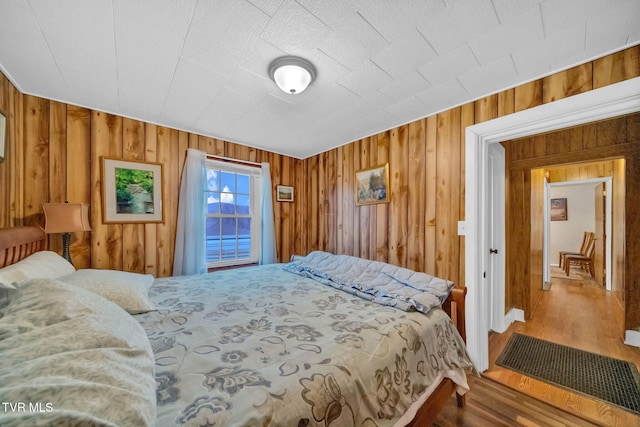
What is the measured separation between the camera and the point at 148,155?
2.50m

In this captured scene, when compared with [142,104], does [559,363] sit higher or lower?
lower

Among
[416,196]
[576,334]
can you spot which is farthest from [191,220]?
[576,334]

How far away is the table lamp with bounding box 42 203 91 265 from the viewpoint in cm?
177

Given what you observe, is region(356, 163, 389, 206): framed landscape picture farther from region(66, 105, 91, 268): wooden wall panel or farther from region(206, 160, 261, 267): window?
region(66, 105, 91, 268): wooden wall panel

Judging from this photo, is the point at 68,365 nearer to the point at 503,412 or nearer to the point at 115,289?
the point at 115,289

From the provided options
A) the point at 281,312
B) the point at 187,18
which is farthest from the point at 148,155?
the point at 281,312

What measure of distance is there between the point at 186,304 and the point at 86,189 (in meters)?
1.71

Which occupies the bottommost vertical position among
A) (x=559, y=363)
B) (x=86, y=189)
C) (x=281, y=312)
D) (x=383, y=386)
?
(x=559, y=363)

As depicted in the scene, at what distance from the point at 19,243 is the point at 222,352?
1637mm

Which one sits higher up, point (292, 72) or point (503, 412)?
point (292, 72)

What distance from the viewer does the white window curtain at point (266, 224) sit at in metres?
3.32

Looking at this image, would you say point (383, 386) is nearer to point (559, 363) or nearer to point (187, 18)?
point (187, 18)

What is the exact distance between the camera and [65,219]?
1819 millimetres

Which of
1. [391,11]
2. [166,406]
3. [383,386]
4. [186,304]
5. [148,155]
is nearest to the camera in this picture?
[166,406]
